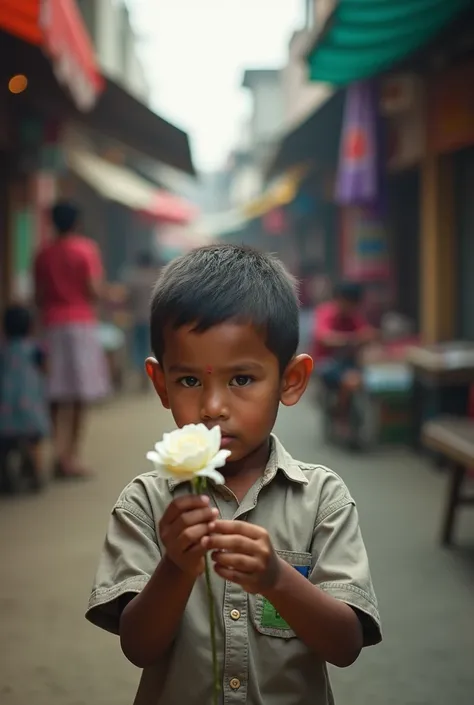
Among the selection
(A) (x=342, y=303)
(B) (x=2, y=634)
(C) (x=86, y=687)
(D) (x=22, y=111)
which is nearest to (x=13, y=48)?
(D) (x=22, y=111)

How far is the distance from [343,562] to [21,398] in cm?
527

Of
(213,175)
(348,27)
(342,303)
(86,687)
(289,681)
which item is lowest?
(86,687)

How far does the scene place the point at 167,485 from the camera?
6.56ft

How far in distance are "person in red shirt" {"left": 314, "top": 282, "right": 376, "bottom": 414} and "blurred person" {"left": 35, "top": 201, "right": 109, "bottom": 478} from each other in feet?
7.51

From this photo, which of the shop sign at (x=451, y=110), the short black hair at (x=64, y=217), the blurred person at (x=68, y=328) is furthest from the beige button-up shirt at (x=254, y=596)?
the shop sign at (x=451, y=110)

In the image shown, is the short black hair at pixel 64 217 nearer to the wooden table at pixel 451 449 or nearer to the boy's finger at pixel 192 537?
the wooden table at pixel 451 449

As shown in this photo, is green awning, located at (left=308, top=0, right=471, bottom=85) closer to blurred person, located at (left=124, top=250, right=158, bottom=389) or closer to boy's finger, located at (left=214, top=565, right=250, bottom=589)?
boy's finger, located at (left=214, top=565, right=250, bottom=589)

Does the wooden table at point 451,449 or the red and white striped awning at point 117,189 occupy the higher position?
the red and white striped awning at point 117,189

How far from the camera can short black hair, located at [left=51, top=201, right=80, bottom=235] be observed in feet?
24.5

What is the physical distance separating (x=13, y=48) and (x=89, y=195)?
33.7 feet

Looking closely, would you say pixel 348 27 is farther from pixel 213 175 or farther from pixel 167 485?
pixel 213 175

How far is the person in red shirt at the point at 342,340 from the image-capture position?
348 inches

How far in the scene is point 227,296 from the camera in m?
1.87

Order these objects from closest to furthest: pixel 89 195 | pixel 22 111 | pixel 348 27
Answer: pixel 348 27 < pixel 22 111 < pixel 89 195
